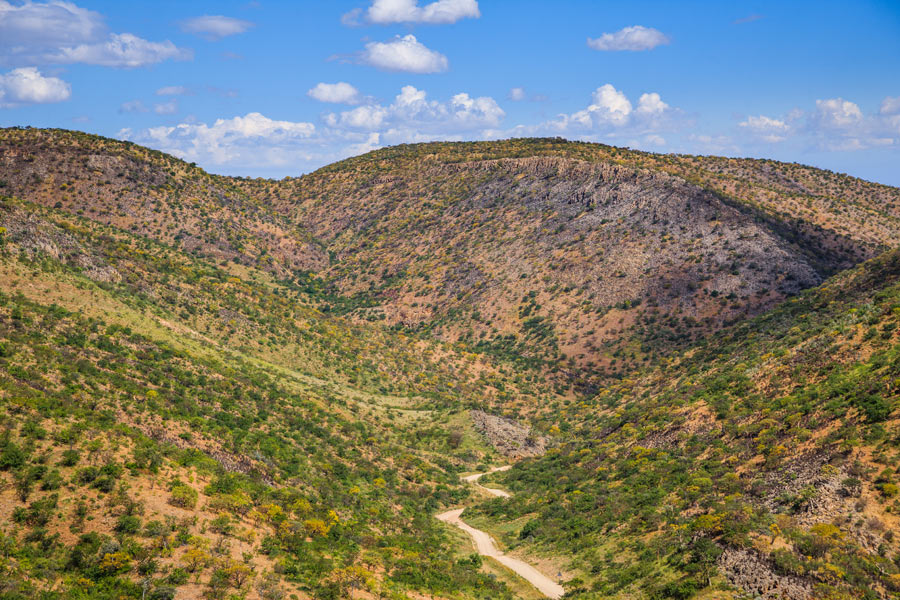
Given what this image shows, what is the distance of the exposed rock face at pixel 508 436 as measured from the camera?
5962 centimetres

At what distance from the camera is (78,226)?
62312 mm

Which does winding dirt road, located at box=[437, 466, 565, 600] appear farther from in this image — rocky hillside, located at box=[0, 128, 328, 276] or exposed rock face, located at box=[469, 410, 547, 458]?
rocky hillside, located at box=[0, 128, 328, 276]

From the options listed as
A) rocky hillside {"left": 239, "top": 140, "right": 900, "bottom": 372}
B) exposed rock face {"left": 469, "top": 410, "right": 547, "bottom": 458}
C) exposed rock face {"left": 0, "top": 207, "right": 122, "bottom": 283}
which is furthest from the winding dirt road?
exposed rock face {"left": 0, "top": 207, "right": 122, "bottom": 283}

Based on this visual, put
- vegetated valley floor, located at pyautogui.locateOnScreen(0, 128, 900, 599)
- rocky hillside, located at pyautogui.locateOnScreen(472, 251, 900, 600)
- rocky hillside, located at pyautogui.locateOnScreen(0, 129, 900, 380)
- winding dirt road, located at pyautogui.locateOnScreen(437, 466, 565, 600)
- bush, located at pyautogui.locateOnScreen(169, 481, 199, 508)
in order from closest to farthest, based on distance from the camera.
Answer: rocky hillside, located at pyautogui.locateOnScreen(472, 251, 900, 600) < vegetated valley floor, located at pyautogui.locateOnScreen(0, 128, 900, 599) < bush, located at pyautogui.locateOnScreen(169, 481, 199, 508) < winding dirt road, located at pyautogui.locateOnScreen(437, 466, 565, 600) < rocky hillside, located at pyautogui.locateOnScreen(0, 129, 900, 380)

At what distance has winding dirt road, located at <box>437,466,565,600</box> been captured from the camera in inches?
1210

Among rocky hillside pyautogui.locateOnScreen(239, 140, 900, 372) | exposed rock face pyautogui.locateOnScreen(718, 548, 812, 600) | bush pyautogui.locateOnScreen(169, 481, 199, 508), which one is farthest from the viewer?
rocky hillside pyautogui.locateOnScreen(239, 140, 900, 372)

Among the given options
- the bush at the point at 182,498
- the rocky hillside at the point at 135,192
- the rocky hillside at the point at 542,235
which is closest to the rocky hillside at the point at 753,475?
the bush at the point at 182,498

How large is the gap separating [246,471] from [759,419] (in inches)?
1234

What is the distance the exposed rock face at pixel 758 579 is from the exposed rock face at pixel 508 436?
34729mm

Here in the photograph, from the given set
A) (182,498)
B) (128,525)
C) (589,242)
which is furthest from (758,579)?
(589,242)

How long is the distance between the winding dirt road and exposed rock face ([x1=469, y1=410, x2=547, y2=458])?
A: 10401mm

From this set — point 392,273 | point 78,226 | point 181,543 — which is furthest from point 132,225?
point 181,543

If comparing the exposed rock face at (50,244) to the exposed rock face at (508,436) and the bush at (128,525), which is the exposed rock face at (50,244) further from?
the exposed rock face at (508,436)

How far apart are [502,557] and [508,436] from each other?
25535 millimetres
